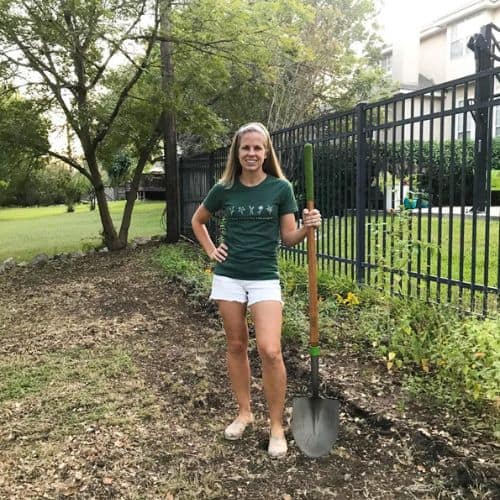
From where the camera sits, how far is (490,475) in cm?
259

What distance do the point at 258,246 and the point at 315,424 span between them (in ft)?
3.34

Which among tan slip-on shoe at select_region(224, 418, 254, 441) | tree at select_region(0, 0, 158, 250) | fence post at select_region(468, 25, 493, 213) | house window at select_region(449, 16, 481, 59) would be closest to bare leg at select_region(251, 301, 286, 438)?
tan slip-on shoe at select_region(224, 418, 254, 441)

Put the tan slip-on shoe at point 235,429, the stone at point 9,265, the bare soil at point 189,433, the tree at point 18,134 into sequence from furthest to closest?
1. the stone at point 9,265
2. the tree at point 18,134
3. the tan slip-on shoe at point 235,429
4. the bare soil at point 189,433

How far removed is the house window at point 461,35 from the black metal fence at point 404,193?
20.0 metres

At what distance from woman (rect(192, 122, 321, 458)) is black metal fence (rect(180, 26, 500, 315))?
6.05 ft

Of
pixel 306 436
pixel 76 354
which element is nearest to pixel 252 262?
A: pixel 306 436

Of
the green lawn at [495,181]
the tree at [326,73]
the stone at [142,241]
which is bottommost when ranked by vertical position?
the stone at [142,241]

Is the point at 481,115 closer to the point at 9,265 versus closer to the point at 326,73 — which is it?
the point at 9,265

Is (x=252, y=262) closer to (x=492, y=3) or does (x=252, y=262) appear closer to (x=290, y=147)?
(x=290, y=147)

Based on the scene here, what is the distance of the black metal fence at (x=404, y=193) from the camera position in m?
4.51

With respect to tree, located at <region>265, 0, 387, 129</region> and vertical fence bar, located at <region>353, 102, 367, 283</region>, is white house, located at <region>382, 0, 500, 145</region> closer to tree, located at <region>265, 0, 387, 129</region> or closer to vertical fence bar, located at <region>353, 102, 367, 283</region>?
tree, located at <region>265, 0, 387, 129</region>

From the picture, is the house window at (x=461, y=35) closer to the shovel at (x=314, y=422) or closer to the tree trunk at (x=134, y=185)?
the tree trunk at (x=134, y=185)

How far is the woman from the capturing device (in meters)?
2.97

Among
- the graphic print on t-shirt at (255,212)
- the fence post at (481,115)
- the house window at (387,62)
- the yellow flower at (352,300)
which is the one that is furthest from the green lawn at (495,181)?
the house window at (387,62)
